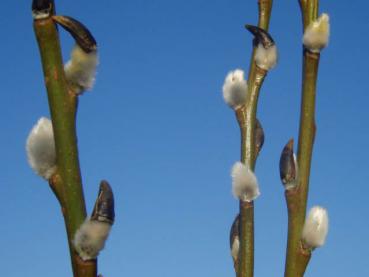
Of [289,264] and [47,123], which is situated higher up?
[47,123]

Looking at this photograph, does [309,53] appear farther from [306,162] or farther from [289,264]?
[289,264]

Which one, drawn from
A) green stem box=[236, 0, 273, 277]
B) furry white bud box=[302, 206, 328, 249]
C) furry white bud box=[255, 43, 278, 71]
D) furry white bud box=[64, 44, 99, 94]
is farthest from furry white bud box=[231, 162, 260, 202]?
furry white bud box=[64, 44, 99, 94]

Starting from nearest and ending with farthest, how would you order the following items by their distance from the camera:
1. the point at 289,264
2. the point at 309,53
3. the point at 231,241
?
the point at 289,264
the point at 309,53
the point at 231,241

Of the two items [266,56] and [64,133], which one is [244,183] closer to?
[266,56]

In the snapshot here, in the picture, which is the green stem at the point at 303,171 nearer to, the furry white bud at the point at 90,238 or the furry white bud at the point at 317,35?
the furry white bud at the point at 317,35

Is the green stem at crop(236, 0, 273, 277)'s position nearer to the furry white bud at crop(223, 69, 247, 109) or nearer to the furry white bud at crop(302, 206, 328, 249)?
the furry white bud at crop(223, 69, 247, 109)

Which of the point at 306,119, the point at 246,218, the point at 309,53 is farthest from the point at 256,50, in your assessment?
the point at 246,218
